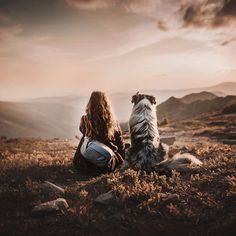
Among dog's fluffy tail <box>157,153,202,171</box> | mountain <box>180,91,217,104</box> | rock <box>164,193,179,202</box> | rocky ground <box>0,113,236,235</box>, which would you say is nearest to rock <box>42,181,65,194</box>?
rocky ground <box>0,113,236,235</box>

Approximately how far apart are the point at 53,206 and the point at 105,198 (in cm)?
113

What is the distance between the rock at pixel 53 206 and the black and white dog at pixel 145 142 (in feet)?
9.04

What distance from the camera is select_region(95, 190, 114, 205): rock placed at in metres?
7.47

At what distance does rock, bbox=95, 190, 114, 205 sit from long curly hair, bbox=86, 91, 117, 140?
8.18 ft

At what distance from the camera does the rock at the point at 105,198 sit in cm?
747

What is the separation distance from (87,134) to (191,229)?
4.76 metres

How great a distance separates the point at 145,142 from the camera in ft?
31.6

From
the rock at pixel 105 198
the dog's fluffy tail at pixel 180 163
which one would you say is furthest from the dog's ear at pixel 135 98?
the rock at pixel 105 198

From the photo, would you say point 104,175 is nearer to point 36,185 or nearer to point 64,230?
point 36,185

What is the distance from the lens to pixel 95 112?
9812mm

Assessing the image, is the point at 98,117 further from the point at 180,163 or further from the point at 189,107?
the point at 189,107

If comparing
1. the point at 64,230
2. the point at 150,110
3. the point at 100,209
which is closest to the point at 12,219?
the point at 64,230

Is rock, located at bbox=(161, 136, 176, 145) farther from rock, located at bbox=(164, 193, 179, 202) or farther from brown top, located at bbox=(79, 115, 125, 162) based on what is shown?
rock, located at bbox=(164, 193, 179, 202)

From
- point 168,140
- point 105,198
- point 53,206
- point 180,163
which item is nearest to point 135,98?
point 180,163
